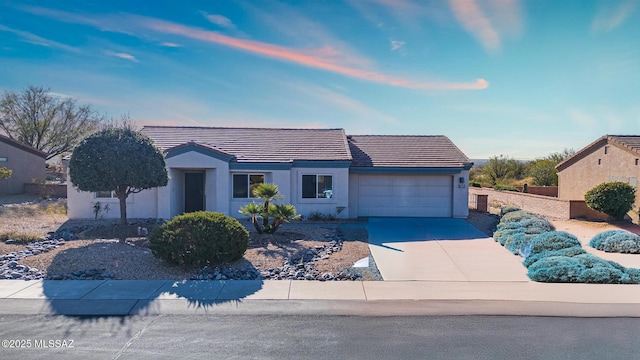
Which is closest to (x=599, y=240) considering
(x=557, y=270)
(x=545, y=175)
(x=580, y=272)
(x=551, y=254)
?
(x=551, y=254)

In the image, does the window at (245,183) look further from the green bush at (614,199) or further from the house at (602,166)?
the house at (602,166)

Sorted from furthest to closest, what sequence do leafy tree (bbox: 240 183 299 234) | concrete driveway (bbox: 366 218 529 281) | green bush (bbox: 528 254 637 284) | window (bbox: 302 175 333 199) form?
window (bbox: 302 175 333 199) → leafy tree (bbox: 240 183 299 234) → concrete driveway (bbox: 366 218 529 281) → green bush (bbox: 528 254 637 284)

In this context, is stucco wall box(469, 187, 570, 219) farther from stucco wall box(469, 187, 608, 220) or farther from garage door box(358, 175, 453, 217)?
garage door box(358, 175, 453, 217)

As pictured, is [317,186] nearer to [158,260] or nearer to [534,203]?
[158,260]

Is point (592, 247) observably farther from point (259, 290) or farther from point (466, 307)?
point (259, 290)

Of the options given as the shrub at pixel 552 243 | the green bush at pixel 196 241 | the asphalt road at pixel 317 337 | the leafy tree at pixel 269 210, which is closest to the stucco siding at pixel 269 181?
the leafy tree at pixel 269 210

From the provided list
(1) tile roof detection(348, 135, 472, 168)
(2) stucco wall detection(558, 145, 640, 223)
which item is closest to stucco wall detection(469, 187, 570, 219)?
(2) stucco wall detection(558, 145, 640, 223)

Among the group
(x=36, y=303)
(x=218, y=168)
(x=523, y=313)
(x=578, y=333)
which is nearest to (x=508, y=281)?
(x=523, y=313)
